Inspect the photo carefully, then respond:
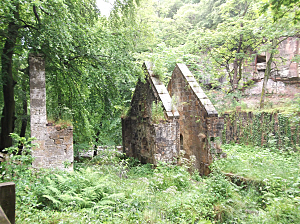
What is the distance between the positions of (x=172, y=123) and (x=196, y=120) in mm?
1447

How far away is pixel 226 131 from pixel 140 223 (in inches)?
442

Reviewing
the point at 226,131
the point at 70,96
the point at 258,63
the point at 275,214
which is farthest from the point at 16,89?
the point at 258,63

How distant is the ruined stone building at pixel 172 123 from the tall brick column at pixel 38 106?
149 inches

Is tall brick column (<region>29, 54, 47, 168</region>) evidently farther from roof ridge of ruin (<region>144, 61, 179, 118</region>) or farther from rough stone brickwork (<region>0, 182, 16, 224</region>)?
rough stone brickwork (<region>0, 182, 16, 224</region>)

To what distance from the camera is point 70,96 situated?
8.30 metres

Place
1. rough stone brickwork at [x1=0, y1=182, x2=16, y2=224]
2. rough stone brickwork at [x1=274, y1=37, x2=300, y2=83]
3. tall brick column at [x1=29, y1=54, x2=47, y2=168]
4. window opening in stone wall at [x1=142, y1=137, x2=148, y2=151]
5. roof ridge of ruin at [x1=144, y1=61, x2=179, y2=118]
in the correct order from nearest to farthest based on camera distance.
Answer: rough stone brickwork at [x1=0, y1=182, x2=16, y2=224] < tall brick column at [x1=29, y1=54, x2=47, y2=168] < roof ridge of ruin at [x1=144, y1=61, x2=179, y2=118] < window opening in stone wall at [x1=142, y1=137, x2=148, y2=151] < rough stone brickwork at [x1=274, y1=37, x2=300, y2=83]

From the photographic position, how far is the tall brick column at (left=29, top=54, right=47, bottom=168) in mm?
6070

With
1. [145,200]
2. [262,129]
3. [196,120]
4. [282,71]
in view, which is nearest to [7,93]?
[145,200]

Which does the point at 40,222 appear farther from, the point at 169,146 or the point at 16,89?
the point at 16,89

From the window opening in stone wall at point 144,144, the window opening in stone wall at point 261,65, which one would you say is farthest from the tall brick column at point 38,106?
the window opening in stone wall at point 261,65

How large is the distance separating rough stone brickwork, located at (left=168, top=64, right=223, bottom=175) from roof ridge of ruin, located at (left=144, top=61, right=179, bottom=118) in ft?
1.12

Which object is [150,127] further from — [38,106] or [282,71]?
[282,71]

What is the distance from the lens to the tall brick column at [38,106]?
19.9 ft

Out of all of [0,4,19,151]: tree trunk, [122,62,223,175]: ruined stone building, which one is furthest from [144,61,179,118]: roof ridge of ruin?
[0,4,19,151]: tree trunk
